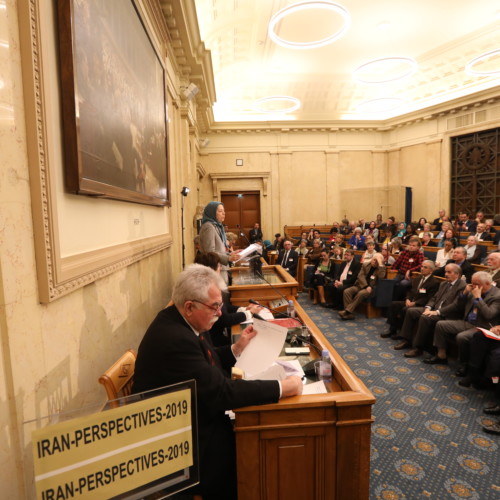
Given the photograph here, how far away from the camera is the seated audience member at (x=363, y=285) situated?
19.6 ft

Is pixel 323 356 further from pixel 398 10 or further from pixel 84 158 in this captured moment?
pixel 398 10

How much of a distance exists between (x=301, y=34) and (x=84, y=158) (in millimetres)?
7752

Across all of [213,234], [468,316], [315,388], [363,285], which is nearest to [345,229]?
[363,285]

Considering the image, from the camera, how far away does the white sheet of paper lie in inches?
67.7

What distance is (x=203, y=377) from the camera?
1395mm

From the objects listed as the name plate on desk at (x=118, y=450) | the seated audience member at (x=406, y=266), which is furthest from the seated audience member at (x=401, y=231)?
the name plate on desk at (x=118, y=450)

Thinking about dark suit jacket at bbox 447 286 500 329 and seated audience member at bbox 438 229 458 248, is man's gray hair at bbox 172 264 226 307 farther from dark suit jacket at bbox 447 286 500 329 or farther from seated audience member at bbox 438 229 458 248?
seated audience member at bbox 438 229 458 248

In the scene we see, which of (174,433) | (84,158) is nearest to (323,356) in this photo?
(174,433)

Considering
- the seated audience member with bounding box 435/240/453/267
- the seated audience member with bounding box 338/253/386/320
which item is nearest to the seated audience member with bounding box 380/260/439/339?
the seated audience member with bounding box 338/253/386/320

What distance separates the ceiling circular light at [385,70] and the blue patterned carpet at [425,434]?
25.2ft

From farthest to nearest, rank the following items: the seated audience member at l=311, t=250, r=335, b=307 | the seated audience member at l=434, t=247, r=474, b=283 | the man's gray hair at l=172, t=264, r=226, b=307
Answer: the seated audience member at l=311, t=250, r=335, b=307 → the seated audience member at l=434, t=247, r=474, b=283 → the man's gray hair at l=172, t=264, r=226, b=307

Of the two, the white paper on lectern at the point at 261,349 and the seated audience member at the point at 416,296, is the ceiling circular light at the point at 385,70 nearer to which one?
the seated audience member at the point at 416,296

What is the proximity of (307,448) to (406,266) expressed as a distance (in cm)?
508

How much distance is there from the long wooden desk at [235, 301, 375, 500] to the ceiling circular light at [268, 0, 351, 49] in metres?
7.09
